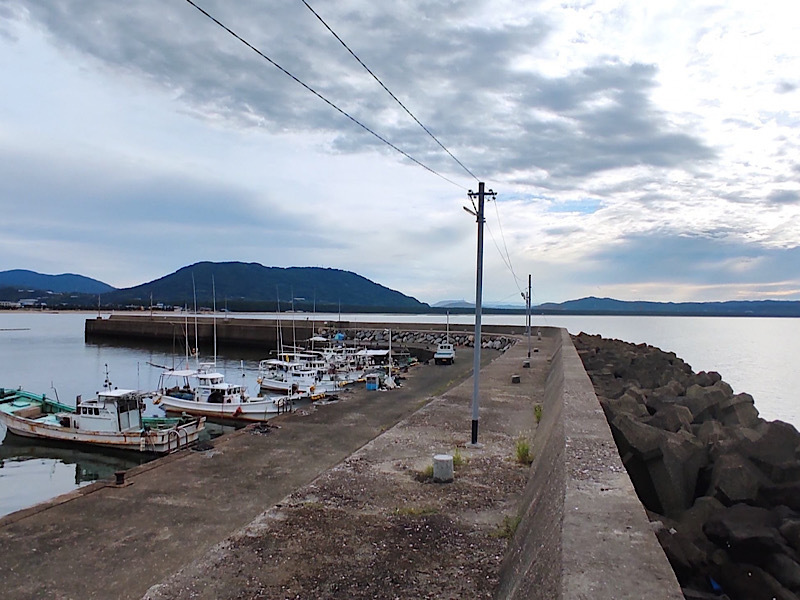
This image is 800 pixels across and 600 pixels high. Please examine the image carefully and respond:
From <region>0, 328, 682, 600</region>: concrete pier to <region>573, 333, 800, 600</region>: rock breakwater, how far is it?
0.90 metres

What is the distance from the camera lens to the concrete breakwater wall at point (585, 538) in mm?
3180

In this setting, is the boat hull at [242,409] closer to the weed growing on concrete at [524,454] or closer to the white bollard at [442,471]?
the weed growing on concrete at [524,454]

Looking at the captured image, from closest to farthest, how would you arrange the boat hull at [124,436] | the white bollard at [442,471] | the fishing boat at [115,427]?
1. the white bollard at [442,471]
2. the boat hull at [124,436]
3. the fishing boat at [115,427]

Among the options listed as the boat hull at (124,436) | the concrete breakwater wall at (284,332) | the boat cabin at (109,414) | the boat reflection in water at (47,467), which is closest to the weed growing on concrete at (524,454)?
Result: the boat reflection in water at (47,467)

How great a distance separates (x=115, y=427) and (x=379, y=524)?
1763cm

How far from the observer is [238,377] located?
40.9 meters

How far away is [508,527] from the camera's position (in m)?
6.50

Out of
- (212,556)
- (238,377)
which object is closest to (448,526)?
(212,556)

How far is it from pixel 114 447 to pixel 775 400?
3307 cm

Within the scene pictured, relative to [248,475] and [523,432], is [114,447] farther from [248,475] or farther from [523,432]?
[523,432]

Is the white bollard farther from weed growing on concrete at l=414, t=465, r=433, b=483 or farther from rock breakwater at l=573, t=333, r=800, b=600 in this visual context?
rock breakwater at l=573, t=333, r=800, b=600

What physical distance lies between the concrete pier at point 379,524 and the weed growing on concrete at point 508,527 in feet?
0.06

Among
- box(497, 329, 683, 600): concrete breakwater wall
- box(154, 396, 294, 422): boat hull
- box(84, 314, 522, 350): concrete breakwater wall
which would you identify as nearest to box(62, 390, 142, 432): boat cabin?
box(154, 396, 294, 422): boat hull

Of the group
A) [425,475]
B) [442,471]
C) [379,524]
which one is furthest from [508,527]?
[425,475]
